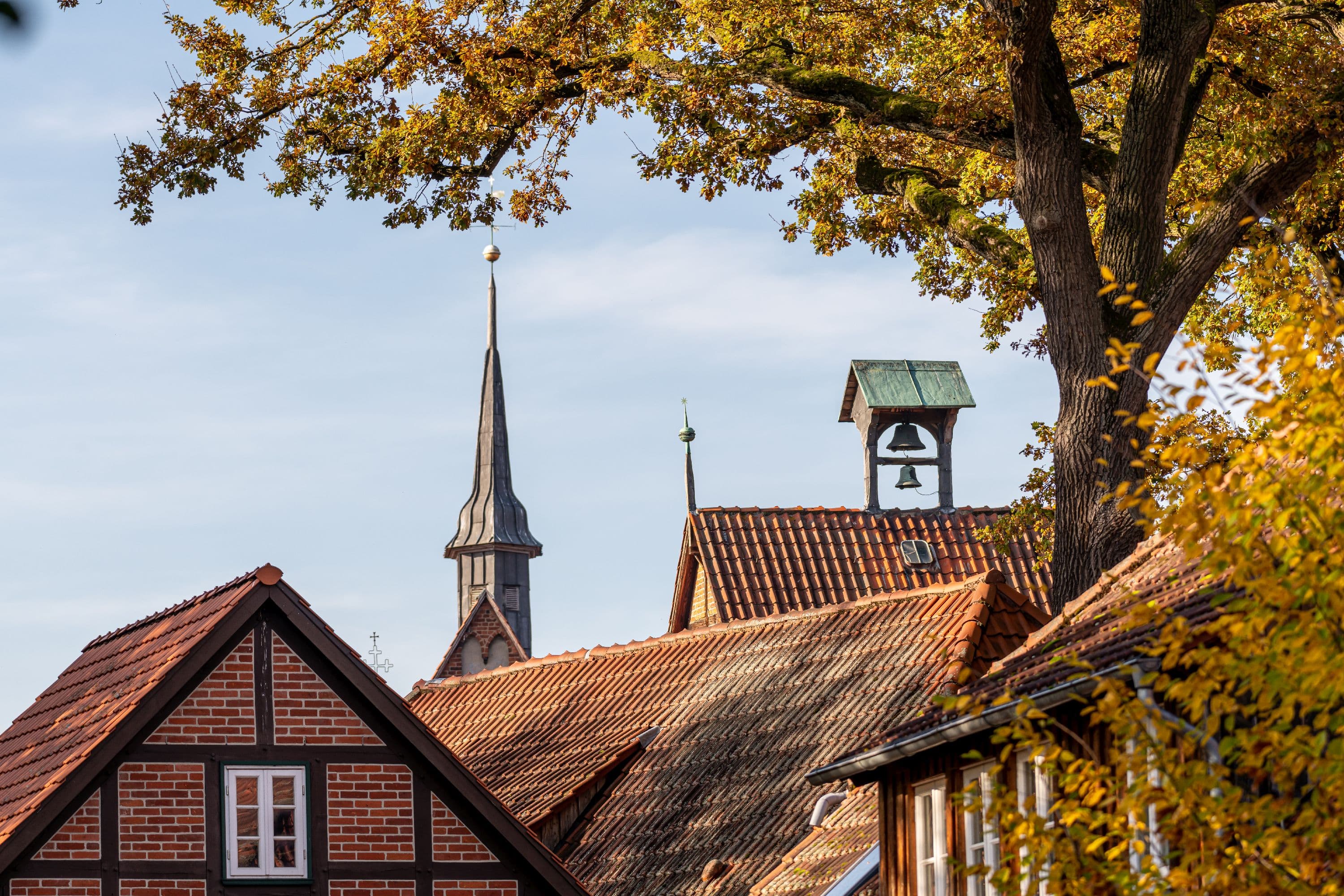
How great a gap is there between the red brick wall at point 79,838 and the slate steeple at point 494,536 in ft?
160

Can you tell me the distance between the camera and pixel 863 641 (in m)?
24.0

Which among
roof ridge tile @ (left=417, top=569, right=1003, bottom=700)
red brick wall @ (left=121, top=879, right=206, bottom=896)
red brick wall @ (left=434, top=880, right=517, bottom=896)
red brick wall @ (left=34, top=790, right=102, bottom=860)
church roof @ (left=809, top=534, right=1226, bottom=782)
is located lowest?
red brick wall @ (left=434, top=880, right=517, bottom=896)

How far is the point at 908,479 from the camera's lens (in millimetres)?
37875

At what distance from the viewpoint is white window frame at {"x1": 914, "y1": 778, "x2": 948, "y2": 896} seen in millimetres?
15875

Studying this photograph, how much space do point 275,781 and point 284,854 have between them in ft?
2.16

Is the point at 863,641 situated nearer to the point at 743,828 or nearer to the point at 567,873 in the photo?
the point at 743,828

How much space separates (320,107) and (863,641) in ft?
28.4

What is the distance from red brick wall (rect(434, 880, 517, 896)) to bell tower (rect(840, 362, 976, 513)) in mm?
19274

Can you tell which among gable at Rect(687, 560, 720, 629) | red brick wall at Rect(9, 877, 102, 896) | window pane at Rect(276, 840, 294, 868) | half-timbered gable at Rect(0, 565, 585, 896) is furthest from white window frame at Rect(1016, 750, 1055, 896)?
gable at Rect(687, 560, 720, 629)

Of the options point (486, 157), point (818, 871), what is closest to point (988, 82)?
point (486, 157)

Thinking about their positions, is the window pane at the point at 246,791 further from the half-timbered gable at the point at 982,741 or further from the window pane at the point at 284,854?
the half-timbered gable at the point at 982,741

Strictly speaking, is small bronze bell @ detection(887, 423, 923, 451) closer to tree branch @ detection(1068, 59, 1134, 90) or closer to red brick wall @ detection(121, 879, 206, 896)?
tree branch @ detection(1068, 59, 1134, 90)

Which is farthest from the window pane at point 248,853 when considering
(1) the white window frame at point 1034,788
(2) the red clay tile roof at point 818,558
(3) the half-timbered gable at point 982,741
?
(2) the red clay tile roof at point 818,558

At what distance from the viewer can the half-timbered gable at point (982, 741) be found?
1346cm
